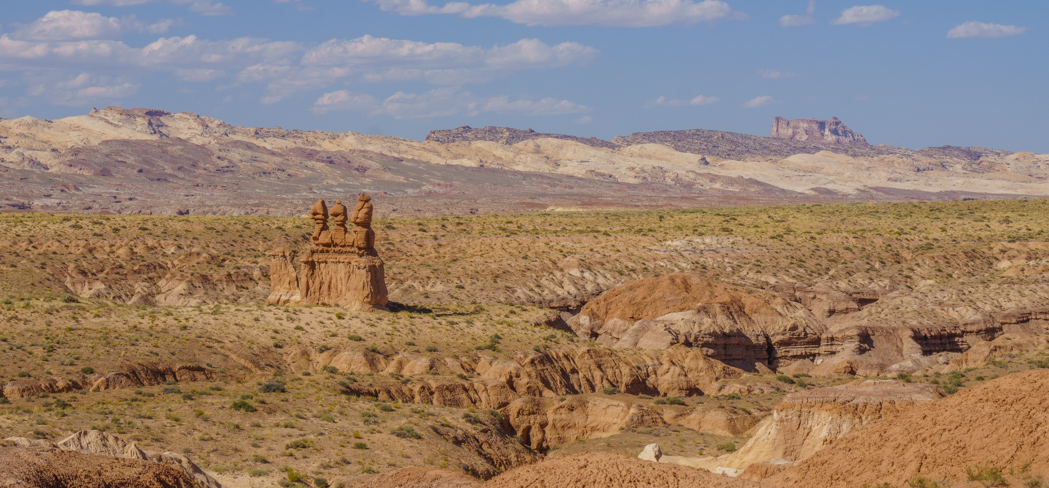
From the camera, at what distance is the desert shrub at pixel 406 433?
29.9 metres

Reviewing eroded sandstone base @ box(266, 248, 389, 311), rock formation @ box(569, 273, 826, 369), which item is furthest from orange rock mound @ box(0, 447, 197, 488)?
rock formation @ box(569, 273, 826, 369)

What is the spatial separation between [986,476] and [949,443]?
5.15ft

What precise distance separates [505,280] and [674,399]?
22393mm

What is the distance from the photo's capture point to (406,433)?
1182 inches

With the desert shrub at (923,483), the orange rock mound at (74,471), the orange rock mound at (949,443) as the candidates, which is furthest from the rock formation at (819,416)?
the orange rock mound at (74,471)

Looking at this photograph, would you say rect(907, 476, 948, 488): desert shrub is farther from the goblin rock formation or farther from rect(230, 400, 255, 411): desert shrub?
the goblin rock formation

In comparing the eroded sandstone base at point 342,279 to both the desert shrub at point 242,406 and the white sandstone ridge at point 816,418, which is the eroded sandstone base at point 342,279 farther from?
the white sandstone ridge at point 816,418

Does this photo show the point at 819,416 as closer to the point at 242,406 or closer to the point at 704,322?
the point at 242,406

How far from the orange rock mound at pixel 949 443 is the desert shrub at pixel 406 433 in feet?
34.5

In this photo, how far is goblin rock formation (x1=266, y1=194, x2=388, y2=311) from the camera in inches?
1810

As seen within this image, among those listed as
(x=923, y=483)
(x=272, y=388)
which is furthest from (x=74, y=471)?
(x=272, y=388)

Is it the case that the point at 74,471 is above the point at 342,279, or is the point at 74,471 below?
below

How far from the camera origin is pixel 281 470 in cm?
2603

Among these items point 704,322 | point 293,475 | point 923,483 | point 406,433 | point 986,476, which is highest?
point 986,476
